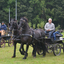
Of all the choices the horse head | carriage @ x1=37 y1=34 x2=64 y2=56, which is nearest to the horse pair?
the horse head

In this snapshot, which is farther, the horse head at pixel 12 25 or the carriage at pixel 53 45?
the carriage at pixel 53 45

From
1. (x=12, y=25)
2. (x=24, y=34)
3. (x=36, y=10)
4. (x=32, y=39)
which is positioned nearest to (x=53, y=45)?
(x=32, y=39)

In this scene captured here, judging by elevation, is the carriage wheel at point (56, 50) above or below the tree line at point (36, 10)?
below

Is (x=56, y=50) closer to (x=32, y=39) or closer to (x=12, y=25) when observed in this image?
(x=32, y=39)

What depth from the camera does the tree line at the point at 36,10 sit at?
4644cm

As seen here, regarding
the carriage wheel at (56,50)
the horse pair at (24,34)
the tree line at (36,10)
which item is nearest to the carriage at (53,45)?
the carriage wheel at (56,50)

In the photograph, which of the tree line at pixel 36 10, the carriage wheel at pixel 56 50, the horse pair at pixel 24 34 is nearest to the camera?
the horse pair at pixel 24 34

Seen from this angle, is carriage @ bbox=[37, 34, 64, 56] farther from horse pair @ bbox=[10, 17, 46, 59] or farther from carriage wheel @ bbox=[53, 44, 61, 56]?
horse pair @ bbox=[10, 17, 46, 59]

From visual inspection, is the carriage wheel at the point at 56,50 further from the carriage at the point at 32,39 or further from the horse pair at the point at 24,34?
the horse pair at the point at 24,34

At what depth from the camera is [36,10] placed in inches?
2042

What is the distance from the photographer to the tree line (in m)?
46.4

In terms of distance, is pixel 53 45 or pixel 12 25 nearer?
pixel 12 25

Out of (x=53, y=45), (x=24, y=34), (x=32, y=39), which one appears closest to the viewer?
(x=24, y=34)

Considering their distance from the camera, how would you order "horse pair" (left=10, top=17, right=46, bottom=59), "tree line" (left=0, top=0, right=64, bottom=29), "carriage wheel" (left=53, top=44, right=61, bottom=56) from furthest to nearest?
"tree line" (left=0, top=0, right=64, bottom=29) < "carriage wheel" (left=53, top=44, right=61, bottom=56) < "horse pair" (left=10, top=17, right=46, bottom=59)
